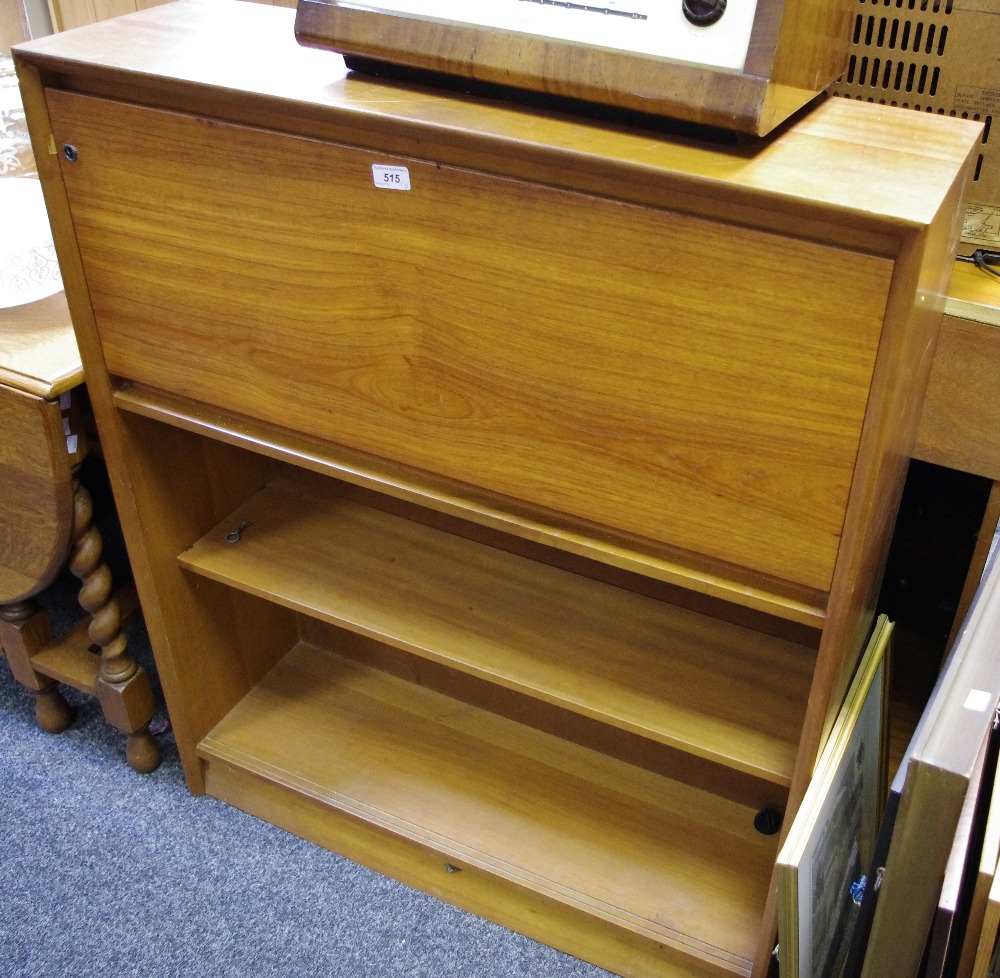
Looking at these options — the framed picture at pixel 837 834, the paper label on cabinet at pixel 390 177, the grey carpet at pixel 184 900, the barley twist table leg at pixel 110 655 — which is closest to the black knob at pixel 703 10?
the paper label on cabinet at pixel 390 177

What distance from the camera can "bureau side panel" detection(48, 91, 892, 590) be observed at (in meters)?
0.85

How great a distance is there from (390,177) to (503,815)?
0.93 metres

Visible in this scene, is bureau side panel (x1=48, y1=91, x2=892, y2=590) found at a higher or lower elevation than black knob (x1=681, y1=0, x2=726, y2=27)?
lower

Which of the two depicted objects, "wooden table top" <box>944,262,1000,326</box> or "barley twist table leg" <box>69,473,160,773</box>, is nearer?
"wooden table top" <box>944,262,1000,326</box>

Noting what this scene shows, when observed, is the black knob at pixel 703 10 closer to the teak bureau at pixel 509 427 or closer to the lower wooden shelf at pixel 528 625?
the teak bureau at pixel 509 427

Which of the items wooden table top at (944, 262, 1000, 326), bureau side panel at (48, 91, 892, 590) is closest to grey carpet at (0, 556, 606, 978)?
bureau side panel at (48, 91, 892, 590)

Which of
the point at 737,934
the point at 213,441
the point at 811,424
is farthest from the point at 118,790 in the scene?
the point at 811,424

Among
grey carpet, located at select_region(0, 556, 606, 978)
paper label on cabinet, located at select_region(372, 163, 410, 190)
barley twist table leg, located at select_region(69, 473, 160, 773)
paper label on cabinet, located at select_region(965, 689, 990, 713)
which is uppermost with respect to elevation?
paper label on cabinet, located at select_region(372, 163, 410, 190)

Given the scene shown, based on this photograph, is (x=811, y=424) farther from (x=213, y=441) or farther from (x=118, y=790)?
(x=118, y=790)

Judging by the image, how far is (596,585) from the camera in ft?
4.68

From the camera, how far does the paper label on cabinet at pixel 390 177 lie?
932 millimetres

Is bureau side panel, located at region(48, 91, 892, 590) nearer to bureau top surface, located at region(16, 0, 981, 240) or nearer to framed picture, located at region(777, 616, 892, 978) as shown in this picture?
bureau top surface, located at region(16, 0, 981, 240)

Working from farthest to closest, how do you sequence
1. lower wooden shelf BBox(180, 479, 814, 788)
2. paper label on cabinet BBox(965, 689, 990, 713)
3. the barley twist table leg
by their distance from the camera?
the barley twist table leg
lower wooden shelf BBox(180, 479, 814, 788)
paper label on cabinet BBox(965, 689, 990, 713)

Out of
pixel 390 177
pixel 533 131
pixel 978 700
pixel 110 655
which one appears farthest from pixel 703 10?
pixel 110 655
